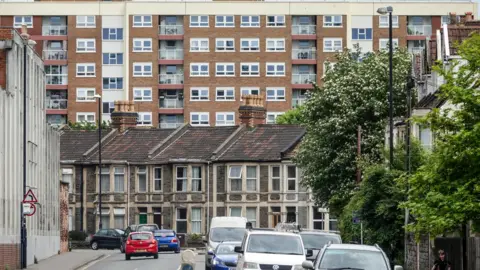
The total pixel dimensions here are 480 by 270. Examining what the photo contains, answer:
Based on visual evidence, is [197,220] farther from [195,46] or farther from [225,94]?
[195,46]

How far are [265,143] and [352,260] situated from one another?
6461 centimetres

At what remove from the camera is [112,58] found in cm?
13525

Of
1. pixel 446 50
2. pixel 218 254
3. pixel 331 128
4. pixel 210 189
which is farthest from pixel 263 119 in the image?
pixel 218 254

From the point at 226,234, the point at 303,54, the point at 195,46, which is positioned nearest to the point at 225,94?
the point at 195,46

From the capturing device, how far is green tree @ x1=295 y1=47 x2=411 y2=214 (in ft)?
237

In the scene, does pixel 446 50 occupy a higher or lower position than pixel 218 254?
higher

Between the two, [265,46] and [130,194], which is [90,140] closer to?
[130,194]

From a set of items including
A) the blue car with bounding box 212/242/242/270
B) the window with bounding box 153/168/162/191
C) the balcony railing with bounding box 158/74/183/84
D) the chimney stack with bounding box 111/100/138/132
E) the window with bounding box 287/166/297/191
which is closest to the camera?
the blue car with bounding box 212/242/242/270

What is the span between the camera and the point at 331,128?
7344cm

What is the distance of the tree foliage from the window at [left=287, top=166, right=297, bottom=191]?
187 feet

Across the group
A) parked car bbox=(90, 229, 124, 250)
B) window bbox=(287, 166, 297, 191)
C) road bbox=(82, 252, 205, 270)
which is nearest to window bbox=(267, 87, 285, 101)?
window bbox=(287, 166, 297, 191)

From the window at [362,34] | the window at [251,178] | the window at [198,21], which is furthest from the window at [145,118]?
the window at [251,178]

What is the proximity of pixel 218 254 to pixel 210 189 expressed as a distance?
5083 centimetres

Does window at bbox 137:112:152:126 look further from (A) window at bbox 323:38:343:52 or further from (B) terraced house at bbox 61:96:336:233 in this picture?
(B) terraced house at bbox 61:96:336:233
